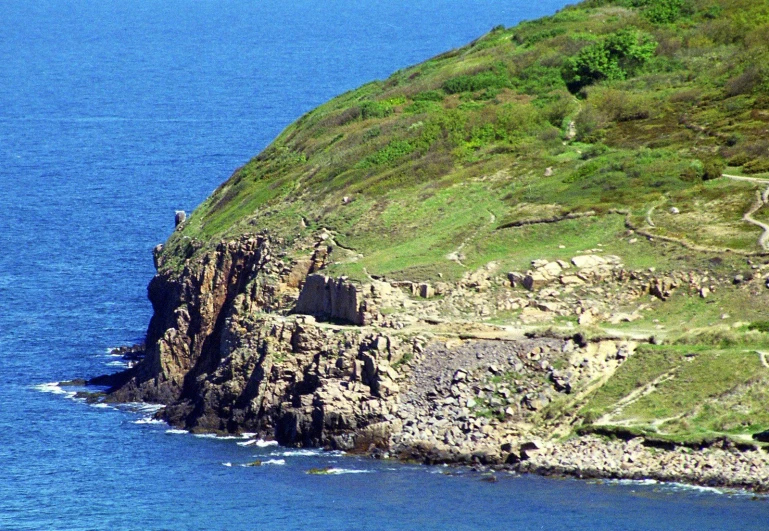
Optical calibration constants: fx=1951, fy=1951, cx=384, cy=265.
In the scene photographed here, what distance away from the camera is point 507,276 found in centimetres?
8794

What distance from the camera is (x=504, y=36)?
135750mm

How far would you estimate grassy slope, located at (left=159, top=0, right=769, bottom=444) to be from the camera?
8319 cm

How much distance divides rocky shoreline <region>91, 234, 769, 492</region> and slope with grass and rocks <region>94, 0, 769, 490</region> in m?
0.10

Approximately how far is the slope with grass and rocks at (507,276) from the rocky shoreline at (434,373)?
0.34 ft

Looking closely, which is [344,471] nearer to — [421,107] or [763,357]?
[763,357]

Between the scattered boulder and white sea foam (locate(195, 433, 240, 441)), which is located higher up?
the scattered boulder

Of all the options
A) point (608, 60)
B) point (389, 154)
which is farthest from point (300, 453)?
point (608, 60)

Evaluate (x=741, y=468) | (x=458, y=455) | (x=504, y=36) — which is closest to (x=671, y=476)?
(x=741, y=468)

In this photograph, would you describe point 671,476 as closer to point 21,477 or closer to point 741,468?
point 741,468

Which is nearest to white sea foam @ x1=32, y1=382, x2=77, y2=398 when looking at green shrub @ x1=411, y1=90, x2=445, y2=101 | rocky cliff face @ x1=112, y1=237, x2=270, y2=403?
rocky cliff face @ x1=112, y1=237, x2=270, y2=403

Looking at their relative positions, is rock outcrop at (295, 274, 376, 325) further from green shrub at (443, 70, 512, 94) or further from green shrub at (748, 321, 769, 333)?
green shrub at (443, 70, 512, 94)

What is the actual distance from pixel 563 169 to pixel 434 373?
849 inches

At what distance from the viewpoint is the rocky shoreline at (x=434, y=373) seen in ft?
253

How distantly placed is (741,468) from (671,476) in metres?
2.73
